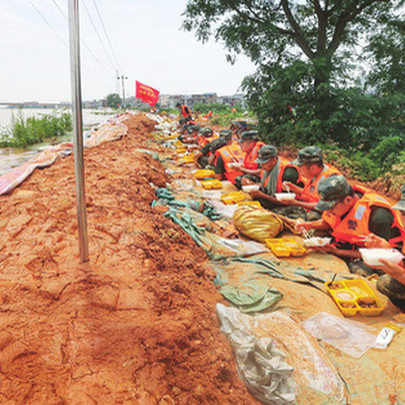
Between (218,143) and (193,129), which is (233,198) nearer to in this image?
(218,143)

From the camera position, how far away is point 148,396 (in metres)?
1.29

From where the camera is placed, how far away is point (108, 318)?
1699 mm

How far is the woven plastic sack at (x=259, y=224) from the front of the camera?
3.99 m

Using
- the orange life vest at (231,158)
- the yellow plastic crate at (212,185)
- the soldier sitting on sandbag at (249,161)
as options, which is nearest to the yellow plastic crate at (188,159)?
the orange life vest at (231,158)

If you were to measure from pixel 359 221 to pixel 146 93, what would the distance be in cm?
2155

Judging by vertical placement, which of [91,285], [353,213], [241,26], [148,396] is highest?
[241,26]

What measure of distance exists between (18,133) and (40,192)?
9.30 metres

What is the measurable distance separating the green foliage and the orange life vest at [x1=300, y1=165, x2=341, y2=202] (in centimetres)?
1147

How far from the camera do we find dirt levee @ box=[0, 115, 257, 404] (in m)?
1.30

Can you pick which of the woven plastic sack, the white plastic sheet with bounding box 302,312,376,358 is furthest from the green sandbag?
the woven plastic sack

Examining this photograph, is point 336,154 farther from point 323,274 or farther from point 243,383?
point 243,383

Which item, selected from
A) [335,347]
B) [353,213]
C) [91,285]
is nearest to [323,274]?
[353,213]

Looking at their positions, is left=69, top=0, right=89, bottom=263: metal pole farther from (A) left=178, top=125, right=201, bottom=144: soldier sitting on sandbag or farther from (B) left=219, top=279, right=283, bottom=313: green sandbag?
(A) left=178, top=125, right=201, bottom=144: soldier sitting on sandbag

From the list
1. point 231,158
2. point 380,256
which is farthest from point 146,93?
point 380,256
